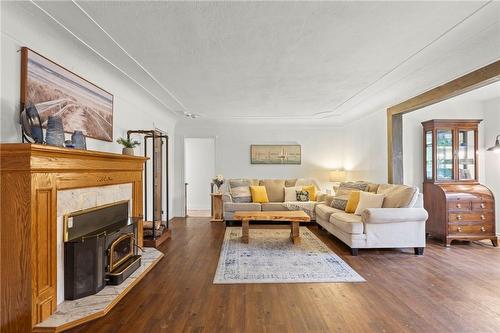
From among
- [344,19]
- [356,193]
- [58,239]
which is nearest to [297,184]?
[356,193]

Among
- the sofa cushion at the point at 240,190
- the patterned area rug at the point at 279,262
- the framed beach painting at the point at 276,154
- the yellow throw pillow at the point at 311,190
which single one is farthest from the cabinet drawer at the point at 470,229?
the sofa cushion at the point at 240,190

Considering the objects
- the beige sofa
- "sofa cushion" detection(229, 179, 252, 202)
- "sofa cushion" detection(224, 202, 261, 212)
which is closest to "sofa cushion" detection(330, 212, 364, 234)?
the beige sofa

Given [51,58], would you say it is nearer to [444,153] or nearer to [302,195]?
[302,195]

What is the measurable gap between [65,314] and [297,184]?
527 cm

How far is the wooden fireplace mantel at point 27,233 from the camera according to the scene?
6.48 ft

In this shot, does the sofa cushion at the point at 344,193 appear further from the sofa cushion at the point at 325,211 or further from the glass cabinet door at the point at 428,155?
the glass cabinet door at the point at 428,155

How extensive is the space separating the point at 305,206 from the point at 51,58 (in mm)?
4942

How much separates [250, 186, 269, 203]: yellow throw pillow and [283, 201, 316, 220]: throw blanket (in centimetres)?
51

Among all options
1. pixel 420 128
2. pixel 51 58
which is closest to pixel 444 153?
pixel 420 128

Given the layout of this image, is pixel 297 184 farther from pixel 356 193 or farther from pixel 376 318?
pixel 376 318

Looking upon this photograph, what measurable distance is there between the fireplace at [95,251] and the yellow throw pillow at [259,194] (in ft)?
11.0

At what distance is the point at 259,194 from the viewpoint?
20.6 feet

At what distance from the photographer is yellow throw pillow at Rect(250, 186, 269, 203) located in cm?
626

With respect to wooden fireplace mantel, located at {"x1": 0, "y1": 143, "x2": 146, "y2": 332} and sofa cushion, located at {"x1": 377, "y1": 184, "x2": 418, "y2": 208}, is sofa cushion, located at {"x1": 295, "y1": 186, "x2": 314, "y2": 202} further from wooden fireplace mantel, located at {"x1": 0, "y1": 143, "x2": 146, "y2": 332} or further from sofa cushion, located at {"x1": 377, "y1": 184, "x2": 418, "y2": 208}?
wooden fireplace mantel, located at {"x1": 0, "y1": 143, "x2": 146, "y2": 332}
